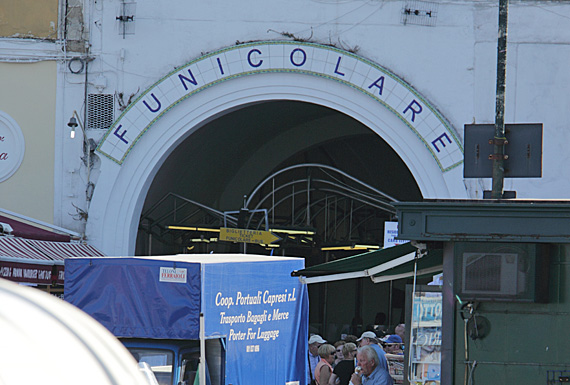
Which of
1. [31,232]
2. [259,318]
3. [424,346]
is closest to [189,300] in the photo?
[259,318]

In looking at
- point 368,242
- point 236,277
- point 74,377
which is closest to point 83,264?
point 236,277

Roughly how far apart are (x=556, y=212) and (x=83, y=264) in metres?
5.80

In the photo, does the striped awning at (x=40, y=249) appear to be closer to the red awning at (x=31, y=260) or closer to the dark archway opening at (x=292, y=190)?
the red awning at (x=31, y=260)

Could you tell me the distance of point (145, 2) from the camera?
18062mm

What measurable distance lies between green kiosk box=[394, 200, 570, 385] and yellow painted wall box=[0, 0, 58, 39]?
472 inches

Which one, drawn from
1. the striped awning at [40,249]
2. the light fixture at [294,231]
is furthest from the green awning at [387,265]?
the light fixture at [294,231]

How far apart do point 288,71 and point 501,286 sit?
10.5 m

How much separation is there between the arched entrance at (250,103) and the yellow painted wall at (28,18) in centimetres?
233

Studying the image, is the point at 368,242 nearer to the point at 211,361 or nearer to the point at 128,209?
the point at 128,209

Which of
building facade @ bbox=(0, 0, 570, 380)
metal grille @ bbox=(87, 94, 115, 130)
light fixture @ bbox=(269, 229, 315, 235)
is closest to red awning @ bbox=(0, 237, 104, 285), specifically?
building facade @ bbox=(0, 0, 570, 380)

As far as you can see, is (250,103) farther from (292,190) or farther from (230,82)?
(292,190)

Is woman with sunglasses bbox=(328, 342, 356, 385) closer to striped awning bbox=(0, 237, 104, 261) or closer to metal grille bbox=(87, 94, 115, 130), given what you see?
striped awning bbox=(0, 237, 104, 261)

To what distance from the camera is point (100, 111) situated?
18.0m

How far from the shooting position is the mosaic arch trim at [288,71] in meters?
17.4
